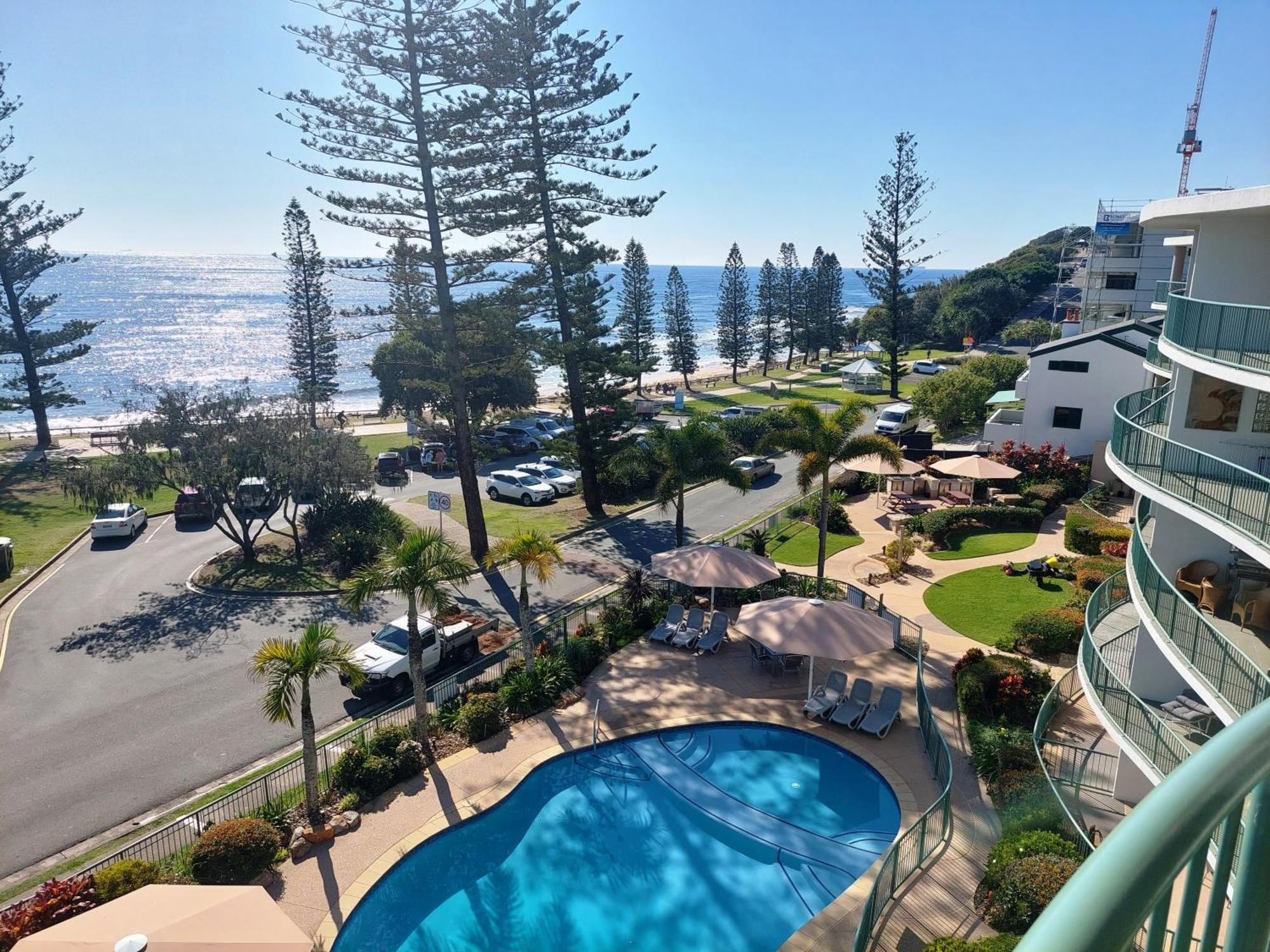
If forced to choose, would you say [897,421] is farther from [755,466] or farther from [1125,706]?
[1125,706]

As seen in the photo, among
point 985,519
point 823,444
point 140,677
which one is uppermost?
point 823,444

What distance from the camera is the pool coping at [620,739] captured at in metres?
11.5

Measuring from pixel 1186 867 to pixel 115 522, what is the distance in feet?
115

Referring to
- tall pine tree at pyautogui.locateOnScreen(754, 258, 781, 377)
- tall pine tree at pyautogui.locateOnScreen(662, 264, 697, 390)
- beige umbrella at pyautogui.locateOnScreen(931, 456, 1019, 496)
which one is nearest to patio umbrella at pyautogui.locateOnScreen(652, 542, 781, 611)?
beige umbrella at pyautogui.locateOnScreen(931, 456, 1019, 496)

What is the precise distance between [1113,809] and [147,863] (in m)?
14.8

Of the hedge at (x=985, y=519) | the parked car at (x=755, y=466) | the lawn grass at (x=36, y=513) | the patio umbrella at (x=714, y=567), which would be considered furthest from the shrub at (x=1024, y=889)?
the lawn grass at (x=36, y=513)

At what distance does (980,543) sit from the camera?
2720 cm

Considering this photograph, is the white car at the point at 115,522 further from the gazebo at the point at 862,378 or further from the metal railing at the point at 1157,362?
the gazebo at the point at 862,378

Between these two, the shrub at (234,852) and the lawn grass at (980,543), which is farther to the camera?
the lawn grass at (980,543)

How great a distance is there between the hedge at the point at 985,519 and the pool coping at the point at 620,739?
1365 centimetres

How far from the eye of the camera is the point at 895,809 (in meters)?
14.1

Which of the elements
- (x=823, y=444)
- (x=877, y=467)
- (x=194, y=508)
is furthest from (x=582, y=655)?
(x=194, y=508)

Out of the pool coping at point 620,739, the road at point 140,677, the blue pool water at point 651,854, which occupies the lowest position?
the blue pool water at point 651,854

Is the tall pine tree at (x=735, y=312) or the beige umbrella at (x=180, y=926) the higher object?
the tall pine tree at (x=735, y=312)
